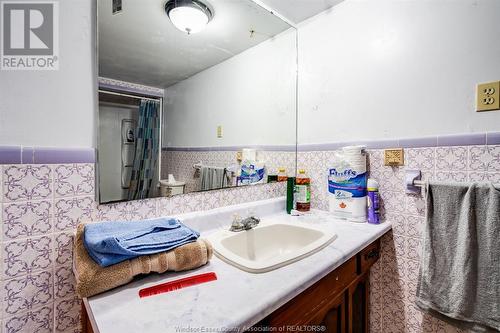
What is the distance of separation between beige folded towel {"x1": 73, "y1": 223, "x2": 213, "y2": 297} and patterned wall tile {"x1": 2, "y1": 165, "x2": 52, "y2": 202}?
150 millimetres

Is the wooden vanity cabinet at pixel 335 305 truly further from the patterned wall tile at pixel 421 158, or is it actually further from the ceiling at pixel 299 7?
the ceiling at pixel 299 7

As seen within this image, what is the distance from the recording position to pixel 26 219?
61 cm

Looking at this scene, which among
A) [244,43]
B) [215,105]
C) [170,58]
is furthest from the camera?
[244,43]

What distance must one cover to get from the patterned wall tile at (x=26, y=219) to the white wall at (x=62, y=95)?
0.17m

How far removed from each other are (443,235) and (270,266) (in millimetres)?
726

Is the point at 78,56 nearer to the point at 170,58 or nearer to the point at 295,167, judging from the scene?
the point at 170,58

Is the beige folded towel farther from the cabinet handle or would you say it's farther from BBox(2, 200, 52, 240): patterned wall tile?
the cabinet handle

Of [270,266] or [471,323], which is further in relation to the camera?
[471,323]

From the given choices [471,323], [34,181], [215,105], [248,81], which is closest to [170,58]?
[215,105]

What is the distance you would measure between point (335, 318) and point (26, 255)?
0.98 m

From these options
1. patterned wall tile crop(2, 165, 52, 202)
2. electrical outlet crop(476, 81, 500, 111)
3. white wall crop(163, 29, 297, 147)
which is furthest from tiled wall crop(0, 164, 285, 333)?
electrical outlet crop(476, 81, 500, 111)

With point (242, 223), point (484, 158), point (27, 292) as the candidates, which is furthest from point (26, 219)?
point (484, 158)

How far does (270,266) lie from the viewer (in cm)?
66

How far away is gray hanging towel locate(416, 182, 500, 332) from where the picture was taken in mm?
781
